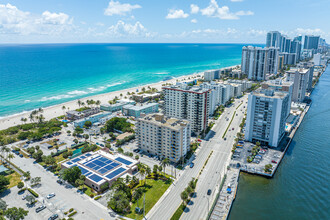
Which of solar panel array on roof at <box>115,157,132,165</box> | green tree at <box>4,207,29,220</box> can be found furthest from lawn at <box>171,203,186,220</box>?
green tree at <box>4,207,29,220</box>

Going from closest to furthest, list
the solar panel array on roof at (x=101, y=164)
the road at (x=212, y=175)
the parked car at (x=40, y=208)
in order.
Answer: the parked car at (x=40, y=208), the road at (x=212, y=175), the solar panel array on roof at (x=101, y=164)

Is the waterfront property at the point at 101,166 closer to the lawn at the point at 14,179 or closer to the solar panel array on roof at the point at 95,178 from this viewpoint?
the solar panel array on roof at the point at 95,178

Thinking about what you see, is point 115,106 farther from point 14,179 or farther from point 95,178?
point 95,178

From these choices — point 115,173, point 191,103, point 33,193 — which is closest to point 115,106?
point 191,103

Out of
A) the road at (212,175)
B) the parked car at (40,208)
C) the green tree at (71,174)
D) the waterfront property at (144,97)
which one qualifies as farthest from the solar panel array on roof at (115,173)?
the waterfront property at (144,97)

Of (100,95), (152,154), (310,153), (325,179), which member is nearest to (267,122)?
(310,153)

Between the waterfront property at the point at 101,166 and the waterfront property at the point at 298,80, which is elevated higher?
the waterfront property at the point at 298,80

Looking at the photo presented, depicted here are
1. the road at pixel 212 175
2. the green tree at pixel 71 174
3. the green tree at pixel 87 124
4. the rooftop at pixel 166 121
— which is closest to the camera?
the road at pixel 212 175
